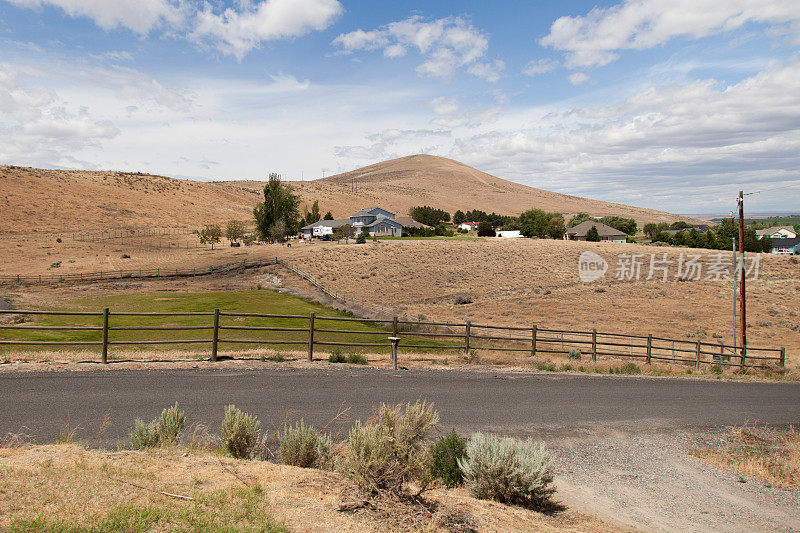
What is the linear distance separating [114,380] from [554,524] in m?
9.64

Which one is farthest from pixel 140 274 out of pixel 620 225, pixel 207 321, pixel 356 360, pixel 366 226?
pixel 620 225

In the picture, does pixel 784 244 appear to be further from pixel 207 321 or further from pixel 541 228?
pixel 207 321

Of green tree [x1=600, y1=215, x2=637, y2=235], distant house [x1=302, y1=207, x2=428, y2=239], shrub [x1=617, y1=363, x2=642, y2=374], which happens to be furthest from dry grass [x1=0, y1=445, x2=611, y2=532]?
green tree [x1=600, y1=215, x2=637, y2=235]

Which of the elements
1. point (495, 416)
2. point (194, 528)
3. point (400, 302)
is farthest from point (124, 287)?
point (194, 528)

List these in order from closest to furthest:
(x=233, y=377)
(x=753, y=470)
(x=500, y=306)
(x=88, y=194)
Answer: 1. (x=753, y=470)
2. (x=233, y=377)
3. (x=500, y=306)
4. (x=88, y=194)

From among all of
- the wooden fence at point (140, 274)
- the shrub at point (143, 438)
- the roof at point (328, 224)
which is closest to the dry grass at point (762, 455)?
the shrub at point (143, 438)

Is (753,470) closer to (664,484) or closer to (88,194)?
(664,484)

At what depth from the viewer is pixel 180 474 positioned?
19.1 ft

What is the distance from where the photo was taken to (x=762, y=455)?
33.1 ft

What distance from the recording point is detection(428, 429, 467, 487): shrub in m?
7.01

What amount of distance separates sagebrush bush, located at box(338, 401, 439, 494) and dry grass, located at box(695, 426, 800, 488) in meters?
6.61

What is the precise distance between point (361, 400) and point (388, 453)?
16.8 ft

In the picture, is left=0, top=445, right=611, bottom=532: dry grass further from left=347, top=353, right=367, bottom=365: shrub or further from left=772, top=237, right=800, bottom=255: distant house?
left=772, top=237, right=800, bottom=255: distant house

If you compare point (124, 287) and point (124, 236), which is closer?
point (124, 287)
